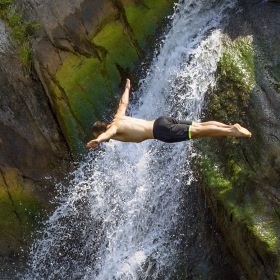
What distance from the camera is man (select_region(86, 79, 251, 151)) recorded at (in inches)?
265

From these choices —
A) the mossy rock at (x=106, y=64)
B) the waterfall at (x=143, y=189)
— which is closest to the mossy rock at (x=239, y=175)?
the waterfall at (x=143, y=189)

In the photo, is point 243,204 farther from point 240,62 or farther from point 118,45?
point 118,45

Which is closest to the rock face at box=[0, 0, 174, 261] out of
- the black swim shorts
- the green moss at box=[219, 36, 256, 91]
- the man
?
the green moss at box=[219, 36, 256, 91]

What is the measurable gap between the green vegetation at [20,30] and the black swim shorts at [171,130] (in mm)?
3324

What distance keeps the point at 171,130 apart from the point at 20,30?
3789 millimetres

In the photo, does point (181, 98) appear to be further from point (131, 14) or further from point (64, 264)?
point (64, 264)

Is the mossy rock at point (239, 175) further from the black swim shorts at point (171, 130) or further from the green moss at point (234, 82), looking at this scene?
the black swim shorts at point (171, 130)

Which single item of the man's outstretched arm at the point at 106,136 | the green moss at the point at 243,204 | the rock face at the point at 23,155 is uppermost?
the man's outstretched arm at the point at 106,136

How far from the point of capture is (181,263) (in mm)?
8125

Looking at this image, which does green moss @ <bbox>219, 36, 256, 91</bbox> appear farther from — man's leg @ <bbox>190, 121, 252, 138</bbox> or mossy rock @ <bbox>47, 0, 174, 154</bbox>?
mossy rock @ <bbox>47, 0, 174, 154</bbox>

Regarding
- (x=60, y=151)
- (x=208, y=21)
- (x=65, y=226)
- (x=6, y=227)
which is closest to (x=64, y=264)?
(x=65, y=226)

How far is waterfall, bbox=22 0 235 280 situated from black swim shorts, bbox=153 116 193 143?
1.21 meters

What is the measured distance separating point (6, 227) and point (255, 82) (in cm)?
498

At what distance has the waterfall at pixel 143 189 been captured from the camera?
331 inches
